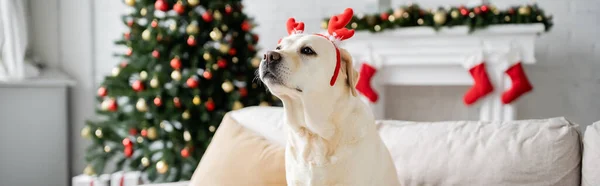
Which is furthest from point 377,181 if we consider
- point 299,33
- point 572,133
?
point 572,133

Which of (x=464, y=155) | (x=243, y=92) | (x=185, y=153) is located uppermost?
(x=464, y=155)

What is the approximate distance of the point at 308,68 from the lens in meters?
1.23

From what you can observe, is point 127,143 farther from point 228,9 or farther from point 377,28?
point 377,28

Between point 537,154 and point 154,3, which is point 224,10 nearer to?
point 154,3

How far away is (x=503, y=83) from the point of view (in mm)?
2969

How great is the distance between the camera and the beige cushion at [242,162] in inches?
63.4

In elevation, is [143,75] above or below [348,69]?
below

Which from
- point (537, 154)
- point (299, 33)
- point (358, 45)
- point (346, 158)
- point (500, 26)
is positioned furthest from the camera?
point (358, 45)

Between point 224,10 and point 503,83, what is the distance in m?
1.66

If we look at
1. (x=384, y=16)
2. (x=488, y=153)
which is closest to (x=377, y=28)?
(x=384, y=16)

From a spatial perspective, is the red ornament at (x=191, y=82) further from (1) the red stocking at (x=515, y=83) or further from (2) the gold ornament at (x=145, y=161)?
(1) the red stocking at (x=515, y=83)

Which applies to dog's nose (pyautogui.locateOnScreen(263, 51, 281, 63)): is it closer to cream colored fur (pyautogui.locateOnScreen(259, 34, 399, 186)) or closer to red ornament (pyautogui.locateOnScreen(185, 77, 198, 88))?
cream colored fur (pyautogui.locateOnScreen(259, 34, 399, 186))

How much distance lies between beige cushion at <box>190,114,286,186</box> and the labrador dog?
319mm

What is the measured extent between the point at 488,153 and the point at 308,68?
667mm
